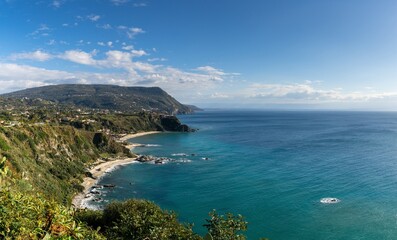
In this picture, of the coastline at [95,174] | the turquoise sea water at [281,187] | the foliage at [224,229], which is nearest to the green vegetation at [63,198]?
the foliage at [224,229]

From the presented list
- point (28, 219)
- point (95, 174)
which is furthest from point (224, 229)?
point (95, 174)

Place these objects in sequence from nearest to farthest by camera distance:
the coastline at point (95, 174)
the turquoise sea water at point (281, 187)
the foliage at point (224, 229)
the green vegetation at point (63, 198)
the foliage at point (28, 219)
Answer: the foliage at point (28, 219)
the green vegetation at point (63, 198)
the foliage at point (224, 229)
the turquoise sea water at point (281, 187)
the coastline at point (95, 174)

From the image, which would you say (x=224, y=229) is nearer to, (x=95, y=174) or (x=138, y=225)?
(x=138, y=225)

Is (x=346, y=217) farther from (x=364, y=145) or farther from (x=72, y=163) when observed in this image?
(x=364, y=145)

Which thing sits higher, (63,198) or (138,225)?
(138,225)

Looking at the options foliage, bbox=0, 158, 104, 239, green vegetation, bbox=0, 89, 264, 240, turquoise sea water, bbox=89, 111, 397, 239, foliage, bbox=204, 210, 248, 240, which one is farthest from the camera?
turquoise sea water, bbox=89, 111, 397, 239

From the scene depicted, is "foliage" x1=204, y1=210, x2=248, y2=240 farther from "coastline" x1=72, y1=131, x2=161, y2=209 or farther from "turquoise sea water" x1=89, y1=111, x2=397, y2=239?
"coastline" x1=72, y1=131, x2=161, y2=209

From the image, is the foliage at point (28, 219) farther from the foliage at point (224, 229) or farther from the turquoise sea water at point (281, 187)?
the turquoise sea water at point (281, 187)

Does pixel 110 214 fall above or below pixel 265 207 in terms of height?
above

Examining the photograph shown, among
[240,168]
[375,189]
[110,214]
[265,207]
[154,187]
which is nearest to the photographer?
[110,214]

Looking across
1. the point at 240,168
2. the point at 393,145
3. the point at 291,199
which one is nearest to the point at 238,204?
the point at 291,199

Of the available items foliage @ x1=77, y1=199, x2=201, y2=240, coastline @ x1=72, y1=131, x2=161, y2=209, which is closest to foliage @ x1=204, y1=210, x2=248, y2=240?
foliage @ x1=77, y1=199, x2=201, y2=240
